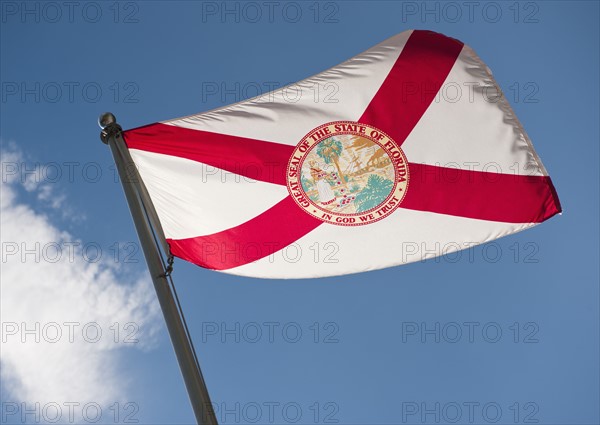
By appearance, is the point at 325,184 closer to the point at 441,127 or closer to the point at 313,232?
the point at 313,232

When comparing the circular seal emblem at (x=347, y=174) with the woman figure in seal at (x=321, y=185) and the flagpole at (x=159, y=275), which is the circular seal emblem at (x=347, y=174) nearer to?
the woman figure in seal at (x=321, y=185)

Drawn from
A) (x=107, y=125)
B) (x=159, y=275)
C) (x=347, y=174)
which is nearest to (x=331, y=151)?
(x=347, y=174)

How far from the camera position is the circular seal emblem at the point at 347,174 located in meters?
5.04

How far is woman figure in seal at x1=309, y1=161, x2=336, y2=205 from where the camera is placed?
16.6ft

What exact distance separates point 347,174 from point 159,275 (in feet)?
6.77

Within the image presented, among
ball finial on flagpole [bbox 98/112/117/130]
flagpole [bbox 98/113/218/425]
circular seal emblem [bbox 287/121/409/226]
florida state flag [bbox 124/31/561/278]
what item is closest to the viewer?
flagpole [bbox 98/113/218/425]

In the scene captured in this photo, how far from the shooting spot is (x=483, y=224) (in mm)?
4898

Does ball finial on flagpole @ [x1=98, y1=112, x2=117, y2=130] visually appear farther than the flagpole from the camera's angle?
Yes

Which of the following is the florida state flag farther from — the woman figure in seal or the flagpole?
the flagpole

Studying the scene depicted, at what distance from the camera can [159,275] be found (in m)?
3.66

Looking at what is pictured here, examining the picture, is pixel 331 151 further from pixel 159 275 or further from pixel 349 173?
pixel 159 275

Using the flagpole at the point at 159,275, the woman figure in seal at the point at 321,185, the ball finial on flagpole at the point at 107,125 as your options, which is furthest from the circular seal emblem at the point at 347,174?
the ball finial on flagpole at the point at 107,125

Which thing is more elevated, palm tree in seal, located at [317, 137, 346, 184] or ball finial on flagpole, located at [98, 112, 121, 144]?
ball finial on flagpole, located at [98, 112, 121, 144]

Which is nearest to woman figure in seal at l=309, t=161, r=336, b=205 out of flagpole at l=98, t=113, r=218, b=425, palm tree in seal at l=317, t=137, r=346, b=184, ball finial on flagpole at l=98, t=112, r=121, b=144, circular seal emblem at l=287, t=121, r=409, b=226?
circular seal emblem at l=287, t=121, r=409, b=226
